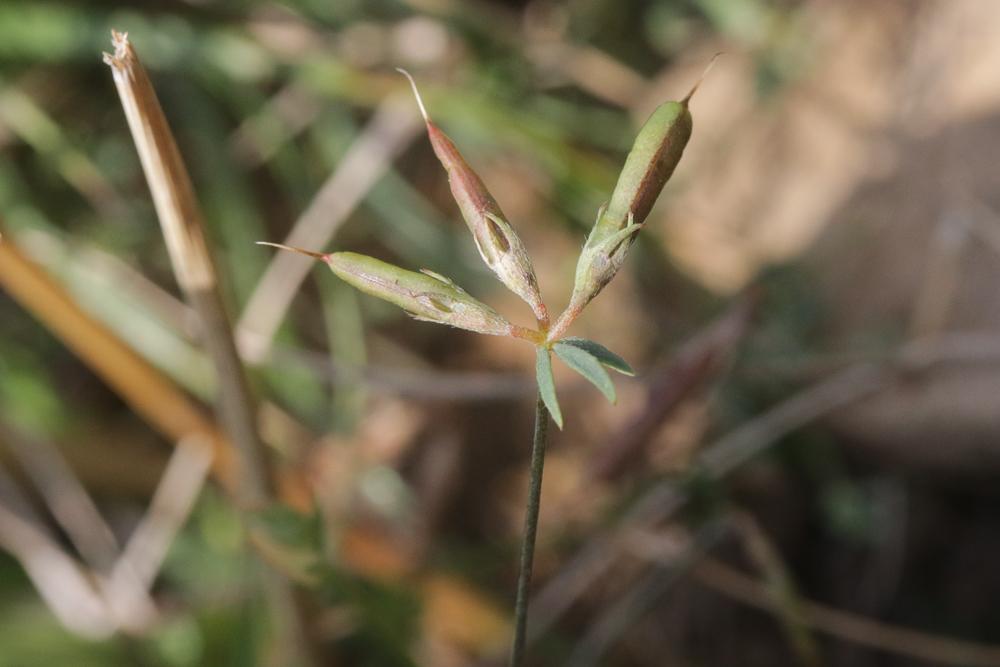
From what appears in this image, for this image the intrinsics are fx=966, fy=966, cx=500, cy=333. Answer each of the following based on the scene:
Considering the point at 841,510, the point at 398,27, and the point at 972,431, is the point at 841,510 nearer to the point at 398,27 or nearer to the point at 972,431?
the point at 972,431

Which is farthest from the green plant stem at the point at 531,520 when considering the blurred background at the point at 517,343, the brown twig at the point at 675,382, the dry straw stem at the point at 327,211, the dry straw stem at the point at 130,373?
the dry straw stem at the point at 327,211

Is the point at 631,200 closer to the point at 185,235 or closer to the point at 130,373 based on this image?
the point at 185,235

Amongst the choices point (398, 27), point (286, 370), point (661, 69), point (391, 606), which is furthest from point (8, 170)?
point (661, 69)

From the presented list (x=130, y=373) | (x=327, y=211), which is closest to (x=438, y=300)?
(x=130, y=373)

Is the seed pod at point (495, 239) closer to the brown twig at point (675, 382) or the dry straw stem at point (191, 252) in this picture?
the dry straw stem at point (191, 252)

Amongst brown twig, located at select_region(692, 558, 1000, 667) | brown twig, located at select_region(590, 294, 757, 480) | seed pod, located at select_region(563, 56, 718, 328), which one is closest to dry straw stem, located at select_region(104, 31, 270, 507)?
seed pod, located at select_region(563, 56, 718, 328)

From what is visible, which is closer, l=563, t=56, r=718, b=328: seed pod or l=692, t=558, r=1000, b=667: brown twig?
Answer: l=563, t=56, r=718, b=328: seed pod

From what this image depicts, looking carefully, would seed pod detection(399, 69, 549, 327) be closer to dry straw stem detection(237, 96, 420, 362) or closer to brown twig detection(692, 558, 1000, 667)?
brown twig detection(692, 558, 1000, 667)
